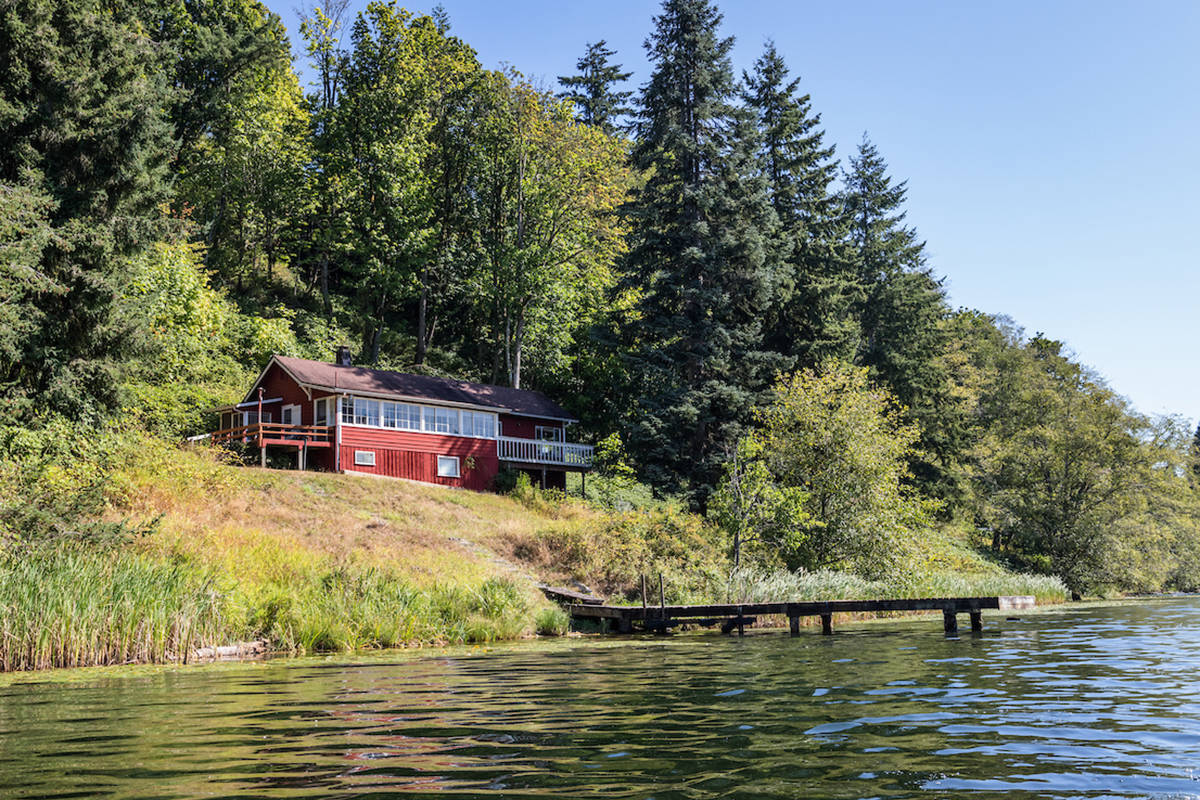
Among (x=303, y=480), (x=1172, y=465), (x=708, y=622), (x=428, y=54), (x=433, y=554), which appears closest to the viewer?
(x=708, y=622)

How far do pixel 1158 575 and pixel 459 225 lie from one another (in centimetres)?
4564

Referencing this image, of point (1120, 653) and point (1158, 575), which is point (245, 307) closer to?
point (1120, 653)

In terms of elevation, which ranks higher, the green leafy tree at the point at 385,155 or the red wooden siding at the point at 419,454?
the green leafy tree at the point at 385,155

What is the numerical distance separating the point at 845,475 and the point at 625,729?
24800 mm

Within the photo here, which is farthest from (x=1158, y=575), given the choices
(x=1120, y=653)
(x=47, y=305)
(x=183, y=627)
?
(x=47, y=305)

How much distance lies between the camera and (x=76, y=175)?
29.2 meters

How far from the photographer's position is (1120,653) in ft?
46.2

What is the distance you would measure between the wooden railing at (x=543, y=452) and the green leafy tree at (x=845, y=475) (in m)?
14.5

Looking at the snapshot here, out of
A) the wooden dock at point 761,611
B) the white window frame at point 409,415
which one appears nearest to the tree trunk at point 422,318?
the white window frame at point 409,415

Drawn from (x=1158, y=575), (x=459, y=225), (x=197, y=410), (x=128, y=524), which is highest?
(x=459, y=225)

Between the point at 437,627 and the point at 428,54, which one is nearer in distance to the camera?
the point at 437,627

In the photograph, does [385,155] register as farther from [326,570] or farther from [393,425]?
[326,570]

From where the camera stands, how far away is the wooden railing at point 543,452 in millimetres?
44438

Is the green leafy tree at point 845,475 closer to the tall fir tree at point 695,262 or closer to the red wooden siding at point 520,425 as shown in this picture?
the tall fir tree at point 695,262
